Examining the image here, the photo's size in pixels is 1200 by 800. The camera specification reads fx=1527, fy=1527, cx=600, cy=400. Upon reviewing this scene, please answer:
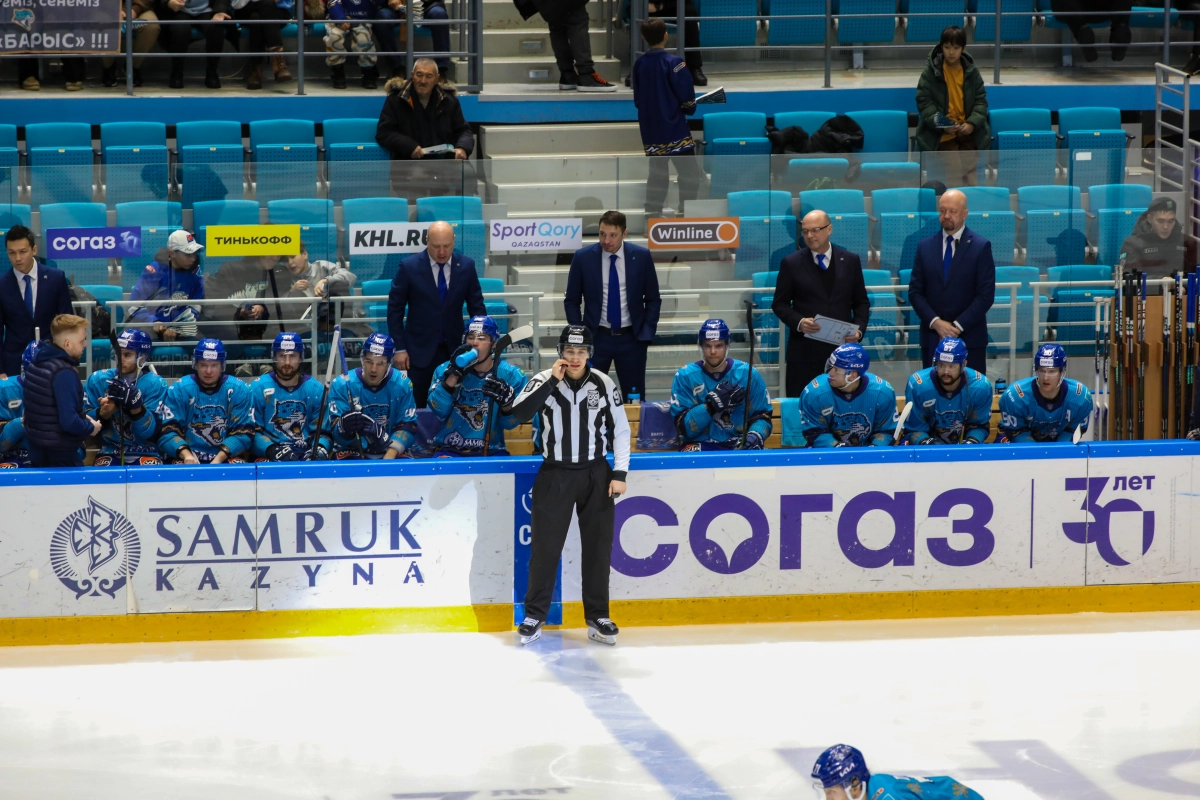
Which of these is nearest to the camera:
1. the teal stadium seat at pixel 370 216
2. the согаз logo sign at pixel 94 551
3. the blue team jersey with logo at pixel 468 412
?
the согаз logo sign at pixel 94 551

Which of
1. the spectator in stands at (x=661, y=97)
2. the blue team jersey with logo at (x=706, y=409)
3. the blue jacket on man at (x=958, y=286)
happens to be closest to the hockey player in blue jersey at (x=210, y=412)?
the blue team jersey with logo at (x=706, y=409)

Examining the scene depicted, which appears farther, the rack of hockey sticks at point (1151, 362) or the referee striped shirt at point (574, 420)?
the rack of hockey sticks at point (1151, 362)

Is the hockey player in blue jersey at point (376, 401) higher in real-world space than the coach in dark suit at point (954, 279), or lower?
lower

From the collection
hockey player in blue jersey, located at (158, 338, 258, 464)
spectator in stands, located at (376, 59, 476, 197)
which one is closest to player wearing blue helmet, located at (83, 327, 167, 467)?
hockey player in blue jersey, located at (158, 338, 258, 464)

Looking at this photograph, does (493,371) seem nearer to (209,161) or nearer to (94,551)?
(94,551)

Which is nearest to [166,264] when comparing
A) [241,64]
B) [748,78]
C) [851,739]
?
[241,64]

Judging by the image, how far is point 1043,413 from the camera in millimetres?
8438

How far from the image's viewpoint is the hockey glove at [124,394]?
803 centimetres

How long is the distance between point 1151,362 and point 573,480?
396 cm

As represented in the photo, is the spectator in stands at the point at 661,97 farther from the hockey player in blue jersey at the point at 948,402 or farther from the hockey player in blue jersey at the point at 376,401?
the hockey player in blue jersey at the point at 376,401

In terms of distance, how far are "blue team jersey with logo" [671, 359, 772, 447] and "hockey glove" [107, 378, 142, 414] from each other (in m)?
2.95

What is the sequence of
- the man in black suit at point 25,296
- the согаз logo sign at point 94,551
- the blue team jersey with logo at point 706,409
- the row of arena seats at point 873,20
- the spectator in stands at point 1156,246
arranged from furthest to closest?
the row of arena seats at point 873,20 → the spectator in stands at point 1156,246 → the man in black suit at point 25,296 → the blue team jersey with logo at point 706,409 → the согаз logo sign at point 94,551

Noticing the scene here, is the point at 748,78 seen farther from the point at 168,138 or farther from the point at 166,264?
the point at 166,264

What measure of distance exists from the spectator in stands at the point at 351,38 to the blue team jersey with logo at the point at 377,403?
5.01 metres
